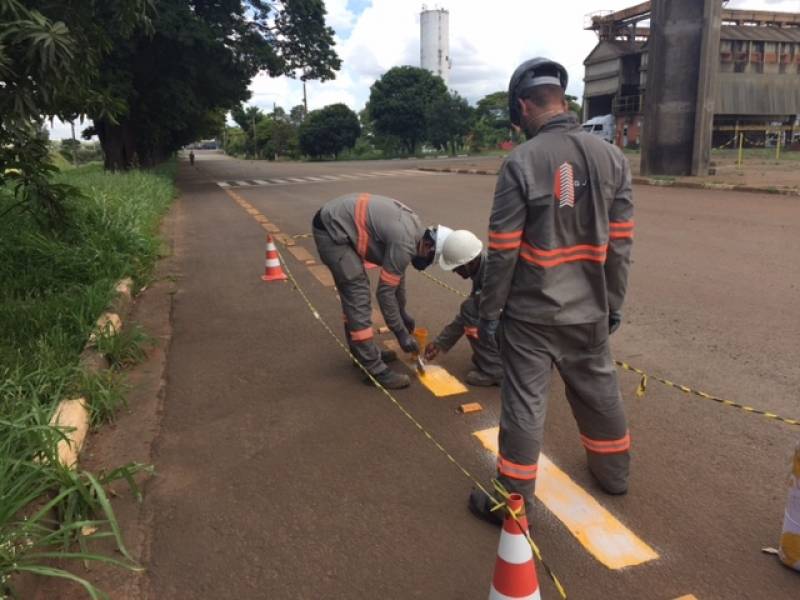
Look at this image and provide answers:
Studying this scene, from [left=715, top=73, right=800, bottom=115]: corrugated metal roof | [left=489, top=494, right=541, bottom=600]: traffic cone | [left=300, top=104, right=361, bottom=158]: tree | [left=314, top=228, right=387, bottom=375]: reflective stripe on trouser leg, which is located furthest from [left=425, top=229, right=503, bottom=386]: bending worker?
[left=300, top=104, right=361, bottom=158]: tree

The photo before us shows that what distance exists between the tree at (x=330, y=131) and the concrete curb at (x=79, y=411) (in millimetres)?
62983

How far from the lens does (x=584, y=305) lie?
8.89 feet

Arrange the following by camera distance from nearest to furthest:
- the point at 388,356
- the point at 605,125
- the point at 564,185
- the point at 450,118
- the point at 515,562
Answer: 1. the point at 515,562
2. the point at 564,185
3. the point at 388,356
4. the point at 605,125
5. the point at 450,118

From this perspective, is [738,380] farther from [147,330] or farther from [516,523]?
[147,330]

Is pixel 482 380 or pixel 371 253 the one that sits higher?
pixel 371 253

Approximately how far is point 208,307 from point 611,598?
5175 millimetres

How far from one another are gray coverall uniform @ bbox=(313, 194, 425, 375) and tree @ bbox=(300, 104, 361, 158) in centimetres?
6367

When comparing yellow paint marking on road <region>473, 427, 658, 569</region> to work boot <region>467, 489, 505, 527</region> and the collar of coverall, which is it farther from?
the collar of coverall

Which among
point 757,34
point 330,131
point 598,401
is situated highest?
point 757,34

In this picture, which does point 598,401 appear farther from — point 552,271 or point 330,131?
point 330,131

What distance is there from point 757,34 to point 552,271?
175ft

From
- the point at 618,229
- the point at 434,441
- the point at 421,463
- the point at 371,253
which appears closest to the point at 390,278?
the point at 371,253

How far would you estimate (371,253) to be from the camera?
14.2 ft

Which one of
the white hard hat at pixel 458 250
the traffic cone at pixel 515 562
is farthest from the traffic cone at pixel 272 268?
the traffic cone at pixel 515 562
